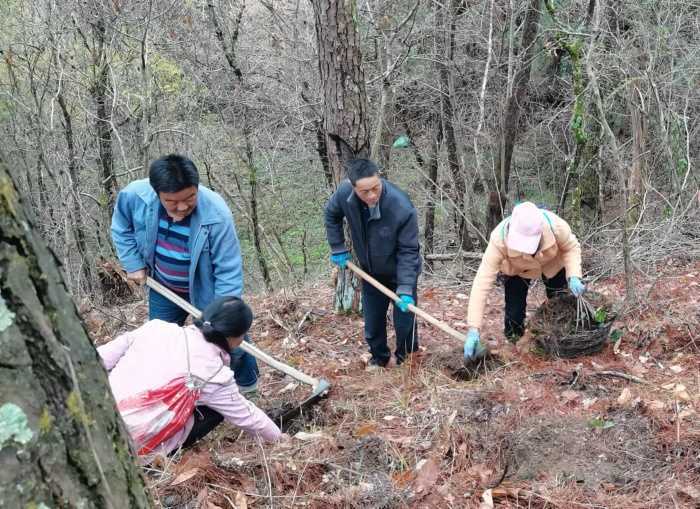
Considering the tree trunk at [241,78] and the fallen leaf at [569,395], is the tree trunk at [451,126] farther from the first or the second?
the fallen leaf at [569,395]

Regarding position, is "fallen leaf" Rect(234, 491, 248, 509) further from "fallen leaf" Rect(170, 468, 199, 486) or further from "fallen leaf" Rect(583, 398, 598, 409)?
"fallen leaf" Rect(583, 398, 598, 409)

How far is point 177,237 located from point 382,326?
1834 mm

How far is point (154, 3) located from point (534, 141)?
7170 millimetres

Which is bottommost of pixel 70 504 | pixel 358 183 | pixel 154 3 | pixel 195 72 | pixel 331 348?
pixel 331 348

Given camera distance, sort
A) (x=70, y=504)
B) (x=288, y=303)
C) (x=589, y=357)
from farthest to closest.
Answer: (x=288, y=303) → (x=589, y=357) → (x=70, y=504)

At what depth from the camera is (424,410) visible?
380 cm

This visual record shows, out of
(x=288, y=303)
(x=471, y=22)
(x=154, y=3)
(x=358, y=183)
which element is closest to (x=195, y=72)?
(x=154, y=3)

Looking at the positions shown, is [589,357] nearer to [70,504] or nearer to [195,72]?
[70,504]

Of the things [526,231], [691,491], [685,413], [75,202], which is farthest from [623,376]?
[75,202]

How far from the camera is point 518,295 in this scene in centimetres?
488

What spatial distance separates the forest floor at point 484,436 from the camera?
2.79 metres

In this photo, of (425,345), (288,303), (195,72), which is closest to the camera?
(425,345)

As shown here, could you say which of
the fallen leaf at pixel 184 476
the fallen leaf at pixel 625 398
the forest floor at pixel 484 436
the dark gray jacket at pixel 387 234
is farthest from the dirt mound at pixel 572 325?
the fallen leaf at pixel 184 476

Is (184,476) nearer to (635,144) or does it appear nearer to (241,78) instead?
(635,144)
